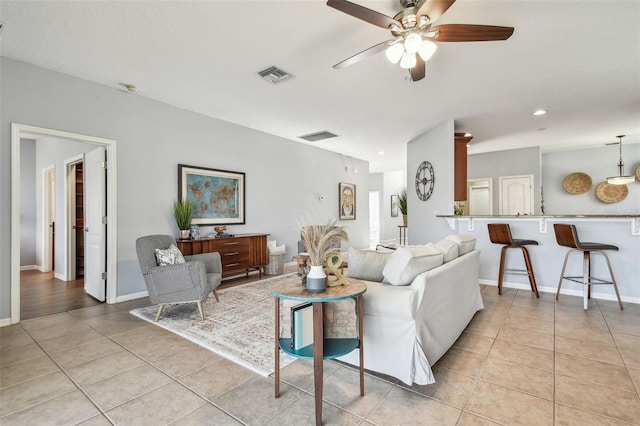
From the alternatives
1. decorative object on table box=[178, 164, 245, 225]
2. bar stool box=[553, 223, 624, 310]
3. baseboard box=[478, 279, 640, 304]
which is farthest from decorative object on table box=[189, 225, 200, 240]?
bar stool box=[553, 223, 624, 310]

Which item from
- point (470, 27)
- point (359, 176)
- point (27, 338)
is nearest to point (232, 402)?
point (27, 338)

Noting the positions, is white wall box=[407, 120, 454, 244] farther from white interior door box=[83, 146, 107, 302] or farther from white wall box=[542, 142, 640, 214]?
white interior door box=[83, 146, 107, 302]

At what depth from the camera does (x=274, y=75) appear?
3422 mm

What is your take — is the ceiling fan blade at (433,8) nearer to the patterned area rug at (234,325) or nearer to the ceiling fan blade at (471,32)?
the ceiling fan blade at (471,32)

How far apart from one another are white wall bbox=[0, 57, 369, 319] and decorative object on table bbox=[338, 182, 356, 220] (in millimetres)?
1139

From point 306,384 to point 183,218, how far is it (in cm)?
315

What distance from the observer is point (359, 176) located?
8547 millimetres

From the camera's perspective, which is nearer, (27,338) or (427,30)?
(427,30)

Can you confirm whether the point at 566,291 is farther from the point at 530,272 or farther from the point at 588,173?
the point at 588,173

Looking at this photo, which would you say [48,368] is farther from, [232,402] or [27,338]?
[232,402]

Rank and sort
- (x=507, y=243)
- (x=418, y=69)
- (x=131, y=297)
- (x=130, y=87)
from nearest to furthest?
(x=418, y=69) < (x=130, y=87) < (x=131, y=297) < (x=507, y=243)

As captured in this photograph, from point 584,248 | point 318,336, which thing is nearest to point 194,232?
point 318,336

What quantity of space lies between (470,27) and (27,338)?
14.5 ft

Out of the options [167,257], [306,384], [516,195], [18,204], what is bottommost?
[306,384]
